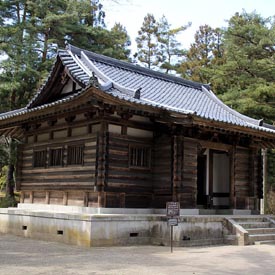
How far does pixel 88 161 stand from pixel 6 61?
15.0m

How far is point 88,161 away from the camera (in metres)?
13.4

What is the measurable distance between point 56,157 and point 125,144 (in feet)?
10.3

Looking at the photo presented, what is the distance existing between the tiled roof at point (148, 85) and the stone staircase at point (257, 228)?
128 inches

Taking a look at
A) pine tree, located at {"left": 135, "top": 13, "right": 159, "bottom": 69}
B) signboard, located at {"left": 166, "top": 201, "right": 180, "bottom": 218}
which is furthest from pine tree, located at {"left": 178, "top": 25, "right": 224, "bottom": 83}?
signboard, located at {"left": 166, "top": 201, "right": 180, "bottom": 218}

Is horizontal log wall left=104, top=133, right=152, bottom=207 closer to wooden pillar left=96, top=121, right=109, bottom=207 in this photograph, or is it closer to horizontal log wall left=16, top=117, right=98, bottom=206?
wooden pillar left=96, top=121, right=109, bottom=207

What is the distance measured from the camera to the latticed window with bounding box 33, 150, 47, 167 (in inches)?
626

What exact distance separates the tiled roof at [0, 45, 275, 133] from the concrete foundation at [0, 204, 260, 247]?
11.7 ft

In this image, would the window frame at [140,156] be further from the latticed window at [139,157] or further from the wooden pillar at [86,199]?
the wooden pillar at [86,199]

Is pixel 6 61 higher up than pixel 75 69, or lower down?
higher up

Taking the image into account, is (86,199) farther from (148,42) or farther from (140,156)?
(148,42)

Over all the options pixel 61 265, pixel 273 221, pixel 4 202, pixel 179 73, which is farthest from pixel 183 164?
pixel 179 73

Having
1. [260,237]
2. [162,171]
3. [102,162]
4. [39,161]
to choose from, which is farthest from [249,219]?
[39,161]

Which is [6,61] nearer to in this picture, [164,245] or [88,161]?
[88,161]

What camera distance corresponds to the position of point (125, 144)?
13523mm
